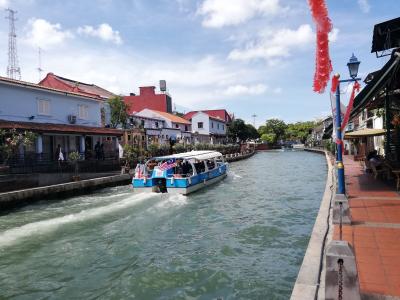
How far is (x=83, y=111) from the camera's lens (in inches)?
1251

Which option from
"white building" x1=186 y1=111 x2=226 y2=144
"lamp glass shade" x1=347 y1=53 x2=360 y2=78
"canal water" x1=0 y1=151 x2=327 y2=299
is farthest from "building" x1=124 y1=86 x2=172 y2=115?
"lamp glass shade" x1=347 y1=53 x2=360 y2=78

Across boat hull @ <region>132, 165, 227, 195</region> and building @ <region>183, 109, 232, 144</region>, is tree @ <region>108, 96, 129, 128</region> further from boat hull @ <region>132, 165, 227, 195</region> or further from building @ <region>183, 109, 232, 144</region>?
building @ <region>183, 109, 232, 144</region>

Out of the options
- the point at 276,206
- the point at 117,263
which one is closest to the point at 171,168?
the point at 276,206

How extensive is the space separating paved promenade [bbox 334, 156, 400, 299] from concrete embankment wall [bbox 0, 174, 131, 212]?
1446 cm

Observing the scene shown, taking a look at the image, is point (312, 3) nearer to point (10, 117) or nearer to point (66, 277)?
point (66, 277)

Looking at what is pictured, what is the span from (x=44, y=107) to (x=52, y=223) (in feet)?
52.5

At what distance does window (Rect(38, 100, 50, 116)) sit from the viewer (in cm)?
2689

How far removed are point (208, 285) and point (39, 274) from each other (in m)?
4.05

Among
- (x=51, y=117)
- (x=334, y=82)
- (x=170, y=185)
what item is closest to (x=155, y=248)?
(x=334, y=82)

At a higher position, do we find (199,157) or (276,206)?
(199,157)

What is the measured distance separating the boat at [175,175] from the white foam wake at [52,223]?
2.66 m

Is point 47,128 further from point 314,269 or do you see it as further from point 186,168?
point 314,269

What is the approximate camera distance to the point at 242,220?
13766 mm

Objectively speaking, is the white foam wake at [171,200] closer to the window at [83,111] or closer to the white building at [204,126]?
the window at [83,111]
